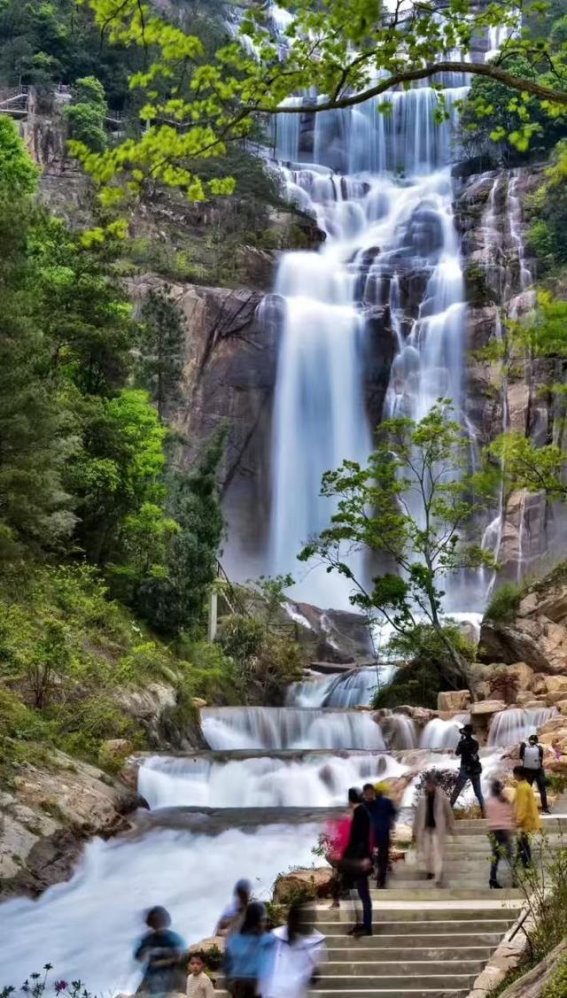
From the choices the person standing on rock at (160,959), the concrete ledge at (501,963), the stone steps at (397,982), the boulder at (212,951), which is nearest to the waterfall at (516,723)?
the boulder at (212,951)

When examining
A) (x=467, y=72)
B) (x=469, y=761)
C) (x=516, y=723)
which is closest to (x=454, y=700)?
(x=516, y=723)

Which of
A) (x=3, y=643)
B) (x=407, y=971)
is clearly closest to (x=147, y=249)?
(x=3, y=643)

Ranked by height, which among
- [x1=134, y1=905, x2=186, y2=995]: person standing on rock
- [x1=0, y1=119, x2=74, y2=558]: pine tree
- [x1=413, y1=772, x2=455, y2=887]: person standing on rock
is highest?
[x1=0, y1=119, x2=74, y2=558]: pine tree

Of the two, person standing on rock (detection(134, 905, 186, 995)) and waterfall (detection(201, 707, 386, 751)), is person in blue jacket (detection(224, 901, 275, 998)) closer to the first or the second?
person standing on rock (detection(134, 905, 186, 995))

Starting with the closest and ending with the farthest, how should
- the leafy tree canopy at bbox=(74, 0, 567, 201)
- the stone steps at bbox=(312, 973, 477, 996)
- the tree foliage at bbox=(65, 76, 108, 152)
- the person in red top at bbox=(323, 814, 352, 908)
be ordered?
the leafy tree canopy at bbox=(74, 0, 567, 201) → the stone steps at bbox=(312, 973, 477, 996) → the person in red top at bbox=(323, 814, 352, 908) → the tree foliage at bbox=(65, 76, 108, 152)

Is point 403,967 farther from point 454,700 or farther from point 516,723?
point 454,700

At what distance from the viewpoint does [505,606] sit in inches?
1119

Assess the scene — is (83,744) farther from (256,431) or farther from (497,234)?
(497,234)

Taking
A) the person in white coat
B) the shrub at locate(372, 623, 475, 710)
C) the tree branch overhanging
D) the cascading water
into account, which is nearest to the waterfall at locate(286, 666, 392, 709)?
the shrub at locate(372, 623, 475, 710)

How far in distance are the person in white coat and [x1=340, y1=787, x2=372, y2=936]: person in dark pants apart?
2.17 metres

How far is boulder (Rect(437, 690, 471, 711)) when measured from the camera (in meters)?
26.1

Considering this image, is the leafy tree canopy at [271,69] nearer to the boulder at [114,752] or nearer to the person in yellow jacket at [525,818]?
the person in yellow jacket at [525,818]

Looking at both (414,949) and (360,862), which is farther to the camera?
(360,862)

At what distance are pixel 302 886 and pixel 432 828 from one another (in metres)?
1.67
